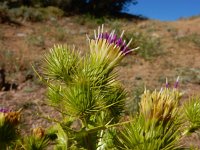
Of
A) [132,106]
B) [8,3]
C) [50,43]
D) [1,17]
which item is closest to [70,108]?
[132,106]

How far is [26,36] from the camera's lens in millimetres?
14172

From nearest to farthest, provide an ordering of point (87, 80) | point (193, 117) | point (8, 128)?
point (87, 80)
point (193, 117)
point (8, 128)

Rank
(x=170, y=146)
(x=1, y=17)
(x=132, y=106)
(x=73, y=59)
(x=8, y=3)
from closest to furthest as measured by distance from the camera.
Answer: (x=170, y=146)
(x=73, y=59)
(x=132, y=106)
(x=1, y=17)
(x=8, y=3)

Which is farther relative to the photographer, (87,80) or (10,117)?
(10,117)

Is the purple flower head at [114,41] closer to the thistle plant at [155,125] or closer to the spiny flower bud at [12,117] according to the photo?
the thistle plant at [155,125]

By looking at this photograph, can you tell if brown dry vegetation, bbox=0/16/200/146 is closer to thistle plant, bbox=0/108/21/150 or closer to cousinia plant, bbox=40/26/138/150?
thistle plant, bbox=0/108/21/150

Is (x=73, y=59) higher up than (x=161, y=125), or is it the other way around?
(x=73, y=59)

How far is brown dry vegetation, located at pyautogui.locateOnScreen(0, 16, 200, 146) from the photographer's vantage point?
8967 millimetres

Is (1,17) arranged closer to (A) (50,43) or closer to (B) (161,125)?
(A) (50,43)

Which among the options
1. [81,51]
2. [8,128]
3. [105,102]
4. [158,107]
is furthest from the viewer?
[81,51]

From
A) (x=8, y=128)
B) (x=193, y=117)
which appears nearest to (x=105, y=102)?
(x=193, y=117)

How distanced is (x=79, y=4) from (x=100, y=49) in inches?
787

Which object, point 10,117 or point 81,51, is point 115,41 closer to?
point 10,117

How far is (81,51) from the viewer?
33.8 ft
